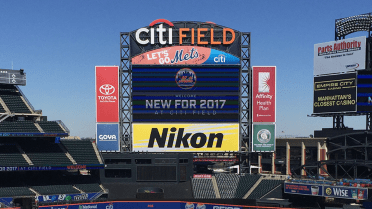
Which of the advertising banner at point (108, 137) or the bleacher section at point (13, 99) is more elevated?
the bleacher section at point (13, 99)

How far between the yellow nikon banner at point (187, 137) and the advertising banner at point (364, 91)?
2449 cm

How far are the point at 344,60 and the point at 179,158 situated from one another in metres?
35.5

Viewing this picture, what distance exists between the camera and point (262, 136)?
64688 mm

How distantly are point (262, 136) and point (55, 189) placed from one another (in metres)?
30.0

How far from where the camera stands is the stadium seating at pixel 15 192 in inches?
2140

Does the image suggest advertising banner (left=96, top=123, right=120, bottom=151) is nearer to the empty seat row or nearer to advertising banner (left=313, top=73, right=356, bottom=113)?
the empty seat row

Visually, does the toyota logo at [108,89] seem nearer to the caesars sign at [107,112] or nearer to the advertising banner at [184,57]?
the caesars sign at [107,112]

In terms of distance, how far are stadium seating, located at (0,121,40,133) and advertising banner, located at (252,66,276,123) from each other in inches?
1207

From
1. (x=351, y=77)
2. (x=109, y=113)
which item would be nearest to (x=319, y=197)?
(x=351, y=77)

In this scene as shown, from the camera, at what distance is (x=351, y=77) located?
7531cm

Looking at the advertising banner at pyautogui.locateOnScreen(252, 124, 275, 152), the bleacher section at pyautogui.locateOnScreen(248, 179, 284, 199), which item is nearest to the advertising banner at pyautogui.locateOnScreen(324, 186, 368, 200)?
the bleacher section at pyautogui.locateOnScreen(248, 179, 284, 199)

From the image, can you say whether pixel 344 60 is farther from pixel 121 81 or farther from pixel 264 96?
pixel 121 81

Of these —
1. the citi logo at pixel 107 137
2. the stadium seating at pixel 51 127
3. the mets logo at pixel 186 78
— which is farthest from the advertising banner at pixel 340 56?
the stadium seating at pixel 51 127

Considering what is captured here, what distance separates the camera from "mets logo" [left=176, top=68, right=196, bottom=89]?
64.2 meters
